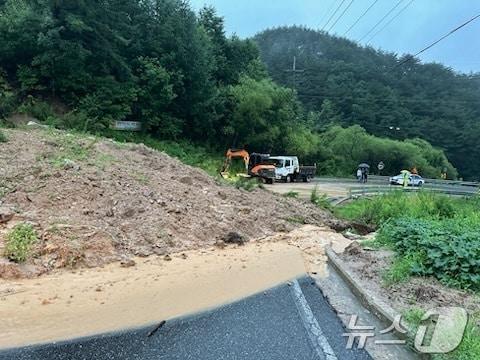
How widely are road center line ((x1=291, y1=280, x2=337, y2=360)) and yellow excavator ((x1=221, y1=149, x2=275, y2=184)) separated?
88.9ft

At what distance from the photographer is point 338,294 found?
280 inches

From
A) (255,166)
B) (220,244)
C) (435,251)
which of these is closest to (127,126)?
(255,166)

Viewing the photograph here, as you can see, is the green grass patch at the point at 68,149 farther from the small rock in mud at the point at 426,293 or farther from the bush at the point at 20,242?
the small rock in mud at the point at 426,293

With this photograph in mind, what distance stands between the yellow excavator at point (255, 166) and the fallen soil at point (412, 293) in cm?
2628

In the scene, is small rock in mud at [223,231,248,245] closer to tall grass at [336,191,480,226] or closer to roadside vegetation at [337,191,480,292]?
roadside vegetation at [337,191,480,292]

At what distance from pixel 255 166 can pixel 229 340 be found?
32.0m

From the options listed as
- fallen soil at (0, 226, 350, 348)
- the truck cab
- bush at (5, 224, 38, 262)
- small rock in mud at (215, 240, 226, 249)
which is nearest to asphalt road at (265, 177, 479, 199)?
the truck cab

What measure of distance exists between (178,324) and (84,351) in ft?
4.12

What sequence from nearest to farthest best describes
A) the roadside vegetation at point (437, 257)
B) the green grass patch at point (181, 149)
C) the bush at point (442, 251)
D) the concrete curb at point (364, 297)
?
the roadside vegetation at point (437, 257) < the concrete curb at point (364, 297) < the bush at point (442, 251) < the green grass patch at point (181, 149)

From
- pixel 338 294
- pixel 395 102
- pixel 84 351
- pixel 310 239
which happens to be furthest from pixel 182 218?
pixel 395 102

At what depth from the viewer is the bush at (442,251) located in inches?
278

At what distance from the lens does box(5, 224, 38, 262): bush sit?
27.6ft

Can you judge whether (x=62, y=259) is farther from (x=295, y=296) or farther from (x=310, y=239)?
(x=310, y=239)

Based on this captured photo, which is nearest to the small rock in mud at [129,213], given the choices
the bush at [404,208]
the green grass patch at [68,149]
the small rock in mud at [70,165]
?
the small rock in mud at [70,165]
